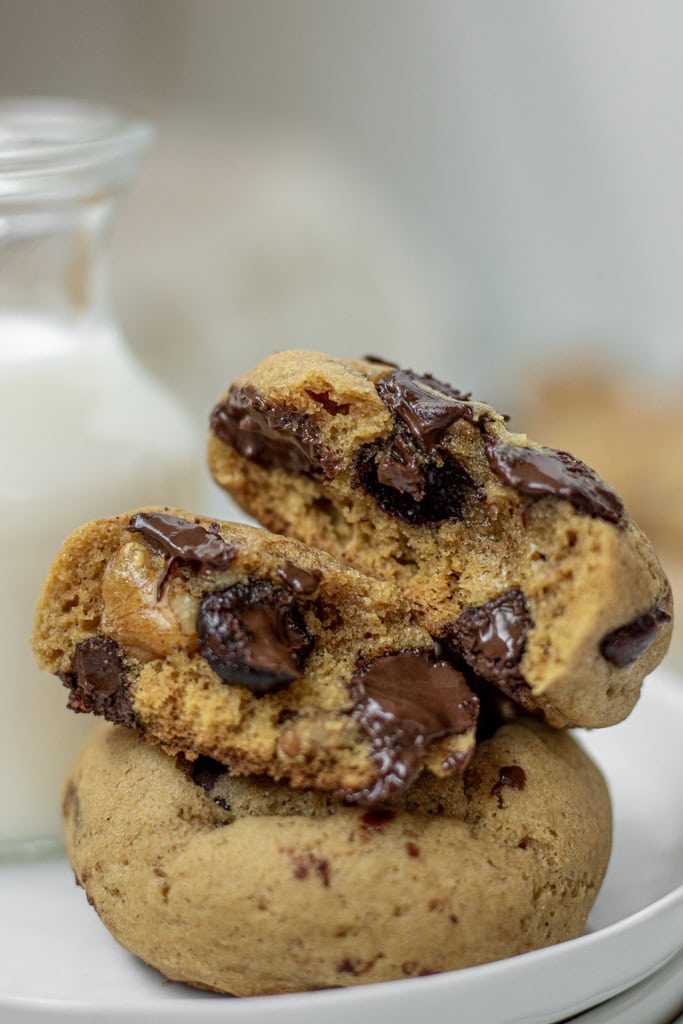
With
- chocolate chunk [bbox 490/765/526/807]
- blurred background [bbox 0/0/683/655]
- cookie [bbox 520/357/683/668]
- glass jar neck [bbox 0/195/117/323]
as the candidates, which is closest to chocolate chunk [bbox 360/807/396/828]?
chocolate chunk [bbox 490/765/526/807]

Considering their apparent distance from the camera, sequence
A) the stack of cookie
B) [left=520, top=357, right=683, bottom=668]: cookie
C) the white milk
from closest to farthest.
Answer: the stack of cookie
the white milk
[left=520, top=357, right=683, bottom=668]: cookie

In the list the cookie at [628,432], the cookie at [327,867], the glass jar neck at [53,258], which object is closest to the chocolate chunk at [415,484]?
the cookie at [327,867]

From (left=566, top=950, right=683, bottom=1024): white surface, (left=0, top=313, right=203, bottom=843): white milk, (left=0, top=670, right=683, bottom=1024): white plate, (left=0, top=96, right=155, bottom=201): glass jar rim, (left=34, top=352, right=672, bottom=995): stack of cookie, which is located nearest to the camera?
(left=0, top=670, right=683, bottom=1024): white plate

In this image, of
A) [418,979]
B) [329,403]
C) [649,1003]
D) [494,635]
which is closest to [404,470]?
[329,403]

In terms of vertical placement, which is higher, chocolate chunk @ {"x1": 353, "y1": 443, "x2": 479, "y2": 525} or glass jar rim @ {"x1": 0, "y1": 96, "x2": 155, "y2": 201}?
glass jar rim @ {"x1": 0, "y1": 96, "x2": 155, "y2": 201}

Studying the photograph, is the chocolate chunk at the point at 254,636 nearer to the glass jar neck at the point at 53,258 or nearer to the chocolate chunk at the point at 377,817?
the chocolate chunk at the point at 377,817

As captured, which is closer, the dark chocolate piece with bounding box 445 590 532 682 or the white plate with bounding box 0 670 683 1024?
the white plate with bounding box 0 670 683 1024

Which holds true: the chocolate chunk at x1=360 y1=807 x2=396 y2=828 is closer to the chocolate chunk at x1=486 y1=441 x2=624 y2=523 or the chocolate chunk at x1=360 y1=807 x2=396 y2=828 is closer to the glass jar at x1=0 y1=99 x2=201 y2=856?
the chocolate chunk at x1=486 y1=441 x2=624 y2=523

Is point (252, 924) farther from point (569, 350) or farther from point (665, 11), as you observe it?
point (665, 11)

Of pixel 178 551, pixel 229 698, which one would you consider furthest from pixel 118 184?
pixel 229 698
